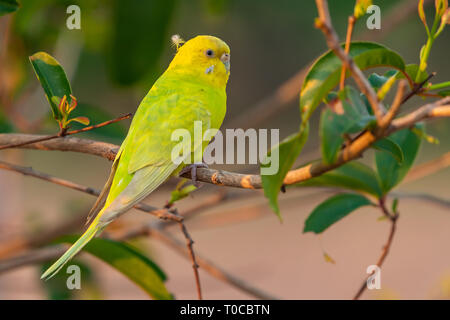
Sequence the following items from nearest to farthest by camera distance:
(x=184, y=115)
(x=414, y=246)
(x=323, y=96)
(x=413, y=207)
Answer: (x=323, y=96) < (x=184, y=115) < (x=414, y=246) < (x=413, y=207)

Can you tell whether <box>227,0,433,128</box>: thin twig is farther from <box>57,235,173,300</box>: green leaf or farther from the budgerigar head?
<box>57,235,173,300</box>: green leaf

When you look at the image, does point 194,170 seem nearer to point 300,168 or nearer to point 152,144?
point 152,144

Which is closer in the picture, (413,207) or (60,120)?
(60,120)

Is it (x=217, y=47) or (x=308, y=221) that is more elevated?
(x=217, y=47)

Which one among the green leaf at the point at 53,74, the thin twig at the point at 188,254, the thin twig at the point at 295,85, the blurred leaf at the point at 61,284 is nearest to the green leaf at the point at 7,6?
the green leaf at the point at 53,74

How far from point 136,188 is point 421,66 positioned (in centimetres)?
39

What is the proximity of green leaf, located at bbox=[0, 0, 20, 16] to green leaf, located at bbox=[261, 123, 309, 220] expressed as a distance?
46 centimetres

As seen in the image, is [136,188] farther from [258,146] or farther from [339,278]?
[339,278]

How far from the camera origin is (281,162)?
1.73 ft

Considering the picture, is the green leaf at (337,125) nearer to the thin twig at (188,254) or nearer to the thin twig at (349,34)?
the thin twig at (349,34)

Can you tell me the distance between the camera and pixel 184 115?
0.83 meters

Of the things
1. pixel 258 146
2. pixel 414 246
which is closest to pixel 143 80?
pixel 258 146
